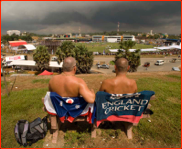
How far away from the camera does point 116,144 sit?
10.0 ft

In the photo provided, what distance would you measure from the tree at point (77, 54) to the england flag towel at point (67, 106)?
17470 millimetres

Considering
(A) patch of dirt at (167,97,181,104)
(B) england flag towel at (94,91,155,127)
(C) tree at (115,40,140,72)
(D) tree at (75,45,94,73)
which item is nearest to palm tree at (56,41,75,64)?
(D) tree at (75,45,94,73)

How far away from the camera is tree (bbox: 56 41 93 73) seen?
1992cm

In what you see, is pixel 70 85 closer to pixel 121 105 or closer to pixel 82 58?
pixel 121 105

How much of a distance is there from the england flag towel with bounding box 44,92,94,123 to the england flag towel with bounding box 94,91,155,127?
273 millimetres

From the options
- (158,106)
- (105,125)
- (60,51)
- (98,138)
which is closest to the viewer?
(98,138)

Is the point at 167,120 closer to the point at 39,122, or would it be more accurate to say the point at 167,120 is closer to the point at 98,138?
the point at 98,138

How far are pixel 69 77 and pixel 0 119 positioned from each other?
323 centimetres

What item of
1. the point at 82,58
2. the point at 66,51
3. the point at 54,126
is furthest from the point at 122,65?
the point at 66,51

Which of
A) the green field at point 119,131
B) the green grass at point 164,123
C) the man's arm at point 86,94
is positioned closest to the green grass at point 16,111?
the green field at point 119,131

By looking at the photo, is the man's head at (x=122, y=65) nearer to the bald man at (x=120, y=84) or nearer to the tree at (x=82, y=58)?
the bald man at (x=120, y=84)

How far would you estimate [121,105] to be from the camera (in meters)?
2.83

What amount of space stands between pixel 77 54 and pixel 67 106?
58.5ft

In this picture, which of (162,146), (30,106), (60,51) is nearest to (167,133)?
(162,146)
